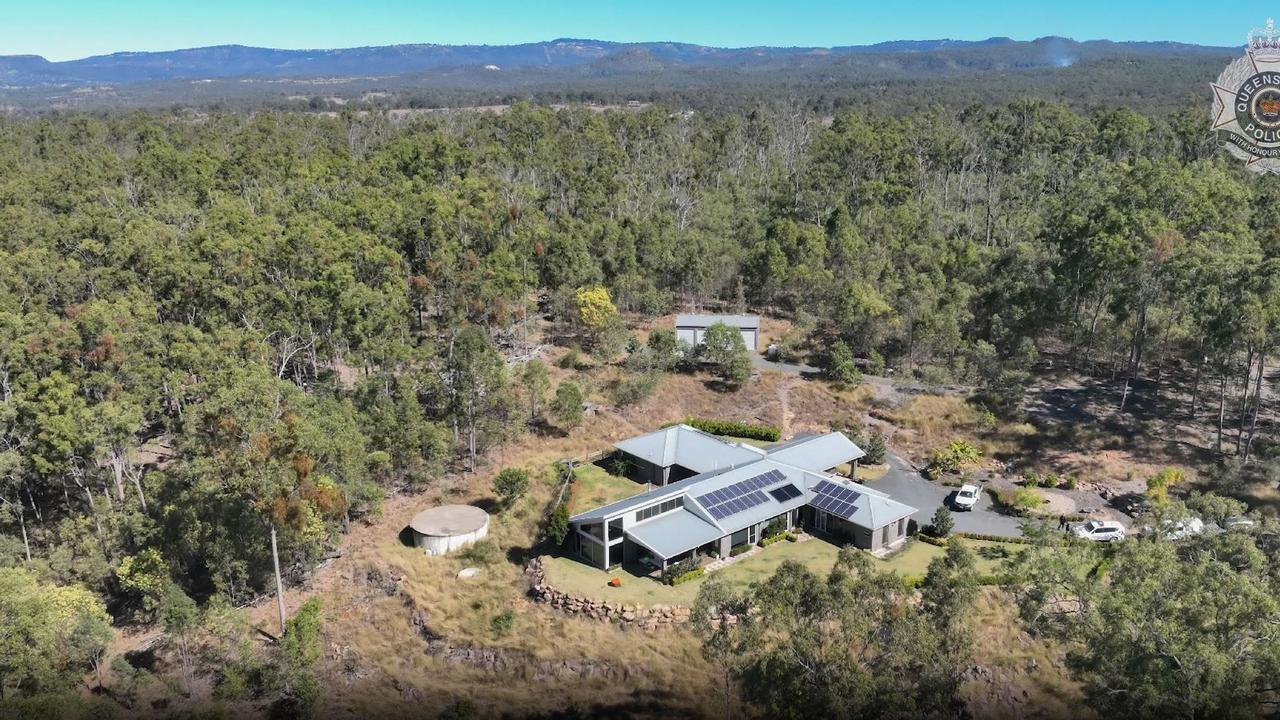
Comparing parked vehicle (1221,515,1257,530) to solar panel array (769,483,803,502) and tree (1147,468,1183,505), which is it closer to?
tree (1147,468,1183,505)

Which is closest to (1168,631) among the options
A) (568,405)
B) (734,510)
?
(734,510)

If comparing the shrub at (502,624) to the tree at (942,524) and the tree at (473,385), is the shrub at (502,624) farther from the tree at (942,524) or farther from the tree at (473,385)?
the tree at (942,524)

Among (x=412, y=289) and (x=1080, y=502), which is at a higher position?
(x=412, y=289)

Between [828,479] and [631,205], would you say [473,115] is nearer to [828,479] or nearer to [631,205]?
[631,205]

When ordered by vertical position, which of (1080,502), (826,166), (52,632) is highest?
(826,166)

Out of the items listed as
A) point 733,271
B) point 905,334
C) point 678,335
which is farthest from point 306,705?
point 733,271

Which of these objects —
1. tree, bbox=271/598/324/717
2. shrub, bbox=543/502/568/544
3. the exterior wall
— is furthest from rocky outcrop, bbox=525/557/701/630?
the exterior wall

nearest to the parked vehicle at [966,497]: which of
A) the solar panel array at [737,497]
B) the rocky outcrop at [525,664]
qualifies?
the solar panel array at [737,497]

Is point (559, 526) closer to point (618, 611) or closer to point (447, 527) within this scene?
point (447, 527)
